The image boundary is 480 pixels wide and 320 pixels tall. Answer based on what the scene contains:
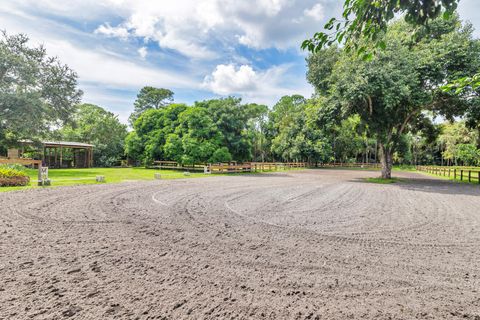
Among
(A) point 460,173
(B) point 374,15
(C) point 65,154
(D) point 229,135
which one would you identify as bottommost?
(A) point 460,173

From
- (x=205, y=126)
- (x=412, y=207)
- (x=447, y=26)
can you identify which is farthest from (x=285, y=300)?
(x=205, y=126)

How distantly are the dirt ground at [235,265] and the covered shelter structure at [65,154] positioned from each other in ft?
89.7

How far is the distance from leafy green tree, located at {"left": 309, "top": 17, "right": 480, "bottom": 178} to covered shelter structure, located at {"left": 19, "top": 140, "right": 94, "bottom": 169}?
29511 mm

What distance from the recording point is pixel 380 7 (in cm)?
268

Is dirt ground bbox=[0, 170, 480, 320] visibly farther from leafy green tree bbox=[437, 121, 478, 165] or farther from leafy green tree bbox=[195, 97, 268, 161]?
leafy green tree bbox=[437, 121, 478, 165]

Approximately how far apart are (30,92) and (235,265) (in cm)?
2310

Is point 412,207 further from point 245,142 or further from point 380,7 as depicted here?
point 245,142

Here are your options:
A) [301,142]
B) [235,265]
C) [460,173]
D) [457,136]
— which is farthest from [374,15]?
[457,136]

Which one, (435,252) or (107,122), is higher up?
(107,122)

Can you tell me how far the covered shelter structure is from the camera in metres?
29.4

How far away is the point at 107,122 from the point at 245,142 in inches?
950

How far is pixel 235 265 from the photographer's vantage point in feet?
11.7

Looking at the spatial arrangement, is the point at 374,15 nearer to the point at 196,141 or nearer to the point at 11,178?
the point at 11,178

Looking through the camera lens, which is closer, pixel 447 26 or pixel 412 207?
pixel 412 207
